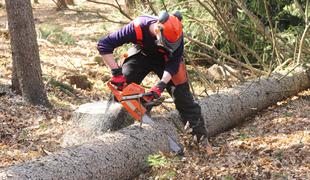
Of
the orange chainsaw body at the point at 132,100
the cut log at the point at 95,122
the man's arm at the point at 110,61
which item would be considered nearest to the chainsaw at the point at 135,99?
the orange chainsaw body at the point at 132,100

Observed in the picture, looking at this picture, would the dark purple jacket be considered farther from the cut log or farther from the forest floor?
the forest floor

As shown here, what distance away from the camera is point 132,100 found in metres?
4.89

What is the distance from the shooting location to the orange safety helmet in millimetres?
4617

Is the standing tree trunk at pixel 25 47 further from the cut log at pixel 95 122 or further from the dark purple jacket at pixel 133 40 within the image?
the dark purple jacket at pixel 133 40

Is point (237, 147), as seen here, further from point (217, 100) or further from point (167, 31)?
point (167, 31)

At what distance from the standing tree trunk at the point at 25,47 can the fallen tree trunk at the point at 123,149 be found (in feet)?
10.2

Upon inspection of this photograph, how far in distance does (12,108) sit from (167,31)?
156 inches

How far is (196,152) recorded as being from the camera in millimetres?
5504

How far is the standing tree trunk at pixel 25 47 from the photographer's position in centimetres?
748

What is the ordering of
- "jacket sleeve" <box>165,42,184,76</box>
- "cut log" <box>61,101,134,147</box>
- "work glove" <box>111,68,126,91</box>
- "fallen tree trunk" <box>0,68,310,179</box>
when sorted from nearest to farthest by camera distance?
"fallen tree trunk" <box>0,68,310,179</box> → "work glove" <box>111,68,126,91</box> → "jacket sleeve" <box>165,42,184,76</box> → "cut log" <box>61,101,134,147</box>

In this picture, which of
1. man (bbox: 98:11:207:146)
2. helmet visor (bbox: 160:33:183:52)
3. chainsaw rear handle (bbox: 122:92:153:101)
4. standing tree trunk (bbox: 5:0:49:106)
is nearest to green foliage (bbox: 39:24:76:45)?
standing tree trunk (bbox: 5:0:49:106)

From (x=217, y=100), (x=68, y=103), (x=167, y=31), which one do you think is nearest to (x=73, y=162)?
(x=167, y=31)

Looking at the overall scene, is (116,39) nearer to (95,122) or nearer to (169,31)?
(169,31)

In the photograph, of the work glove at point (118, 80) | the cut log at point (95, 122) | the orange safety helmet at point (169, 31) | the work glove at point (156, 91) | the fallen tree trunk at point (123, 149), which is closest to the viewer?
the fallen tree trunk at point (123, 149)
